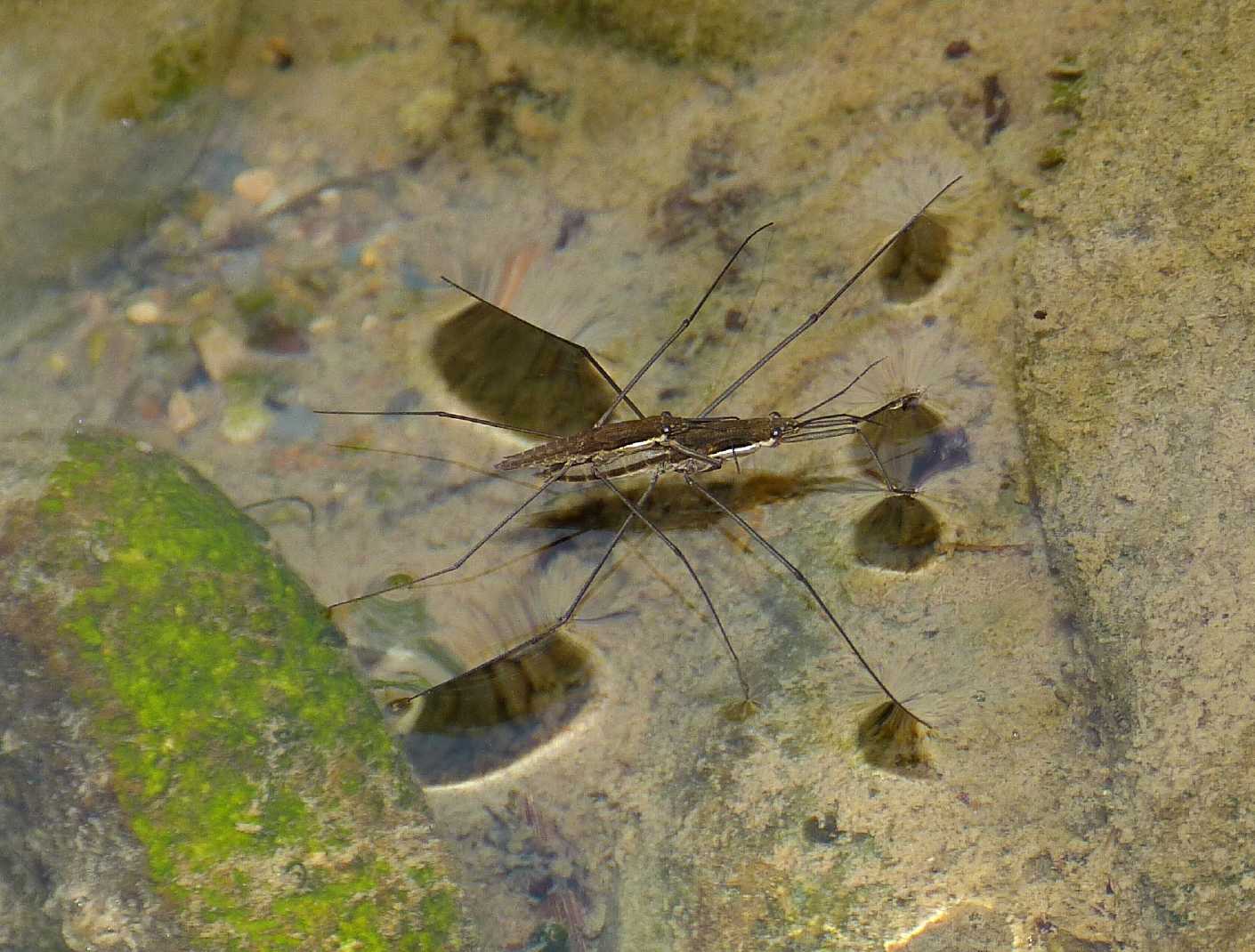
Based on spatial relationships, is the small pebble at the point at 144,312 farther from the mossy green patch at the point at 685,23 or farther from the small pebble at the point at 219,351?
the mossy green patch at the point at 685,23

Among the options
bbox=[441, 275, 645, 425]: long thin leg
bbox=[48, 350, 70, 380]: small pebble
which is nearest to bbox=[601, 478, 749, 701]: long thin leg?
bbox=[441, 275, 645, 425]: long thin leg

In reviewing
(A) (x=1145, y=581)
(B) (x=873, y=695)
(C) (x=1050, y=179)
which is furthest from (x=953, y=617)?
(C) (x=1050, y=179)

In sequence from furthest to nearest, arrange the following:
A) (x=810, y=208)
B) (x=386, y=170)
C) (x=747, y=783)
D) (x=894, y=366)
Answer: (x=386, y=170) → (x=810, y=208) → (x=894, y=366) → (x=747, y=783)

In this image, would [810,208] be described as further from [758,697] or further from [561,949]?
[561,949]

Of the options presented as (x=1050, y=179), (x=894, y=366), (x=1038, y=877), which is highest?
(x=1050, y=179)

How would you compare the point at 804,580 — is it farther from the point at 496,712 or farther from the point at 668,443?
the point at 496,712

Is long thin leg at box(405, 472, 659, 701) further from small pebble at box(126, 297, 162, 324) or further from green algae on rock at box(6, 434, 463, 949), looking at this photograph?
small pebble at box(126, 297, 162, 324)

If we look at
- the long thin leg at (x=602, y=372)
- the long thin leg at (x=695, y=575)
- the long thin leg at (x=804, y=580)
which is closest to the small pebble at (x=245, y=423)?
the long thin leg at (x=602, y=372)
